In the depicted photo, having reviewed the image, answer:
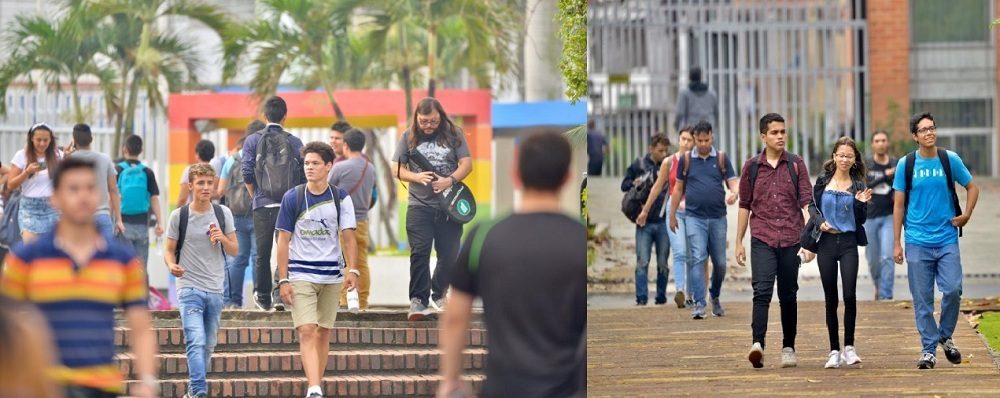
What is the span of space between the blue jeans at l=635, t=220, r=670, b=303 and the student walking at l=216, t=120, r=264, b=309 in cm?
332

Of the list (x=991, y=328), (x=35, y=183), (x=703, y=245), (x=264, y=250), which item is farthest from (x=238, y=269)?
(x=991, y=328)

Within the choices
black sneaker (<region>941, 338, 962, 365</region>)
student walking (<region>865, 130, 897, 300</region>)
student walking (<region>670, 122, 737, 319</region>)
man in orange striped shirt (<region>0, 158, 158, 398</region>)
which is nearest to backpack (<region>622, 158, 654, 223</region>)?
student walking (<region>670, 122, 737, 319</region>)

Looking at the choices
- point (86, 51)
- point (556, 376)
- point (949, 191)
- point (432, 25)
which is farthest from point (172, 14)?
point (556, 376)

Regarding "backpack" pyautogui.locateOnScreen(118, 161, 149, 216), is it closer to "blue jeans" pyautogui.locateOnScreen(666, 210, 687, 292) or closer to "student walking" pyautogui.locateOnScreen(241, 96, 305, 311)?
"student walking" pyautogui.locateOnScreen(241, 96, 305, 311)

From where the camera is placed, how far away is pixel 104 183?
386 inches

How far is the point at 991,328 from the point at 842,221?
257 centimetres

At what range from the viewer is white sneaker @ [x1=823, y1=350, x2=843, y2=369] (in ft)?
29.8

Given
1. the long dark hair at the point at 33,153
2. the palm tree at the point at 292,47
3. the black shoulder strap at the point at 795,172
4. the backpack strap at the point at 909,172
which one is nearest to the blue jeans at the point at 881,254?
the backpack strap at the point at 909,172

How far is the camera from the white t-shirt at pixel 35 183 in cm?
988

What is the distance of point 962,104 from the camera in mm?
21922

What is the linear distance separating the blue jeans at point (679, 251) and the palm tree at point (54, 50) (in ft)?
14.0

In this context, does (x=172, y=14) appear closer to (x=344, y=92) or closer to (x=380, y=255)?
(x=344, y=92)

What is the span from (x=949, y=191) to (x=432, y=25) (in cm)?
344

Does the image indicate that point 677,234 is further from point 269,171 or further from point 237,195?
point 269,171
